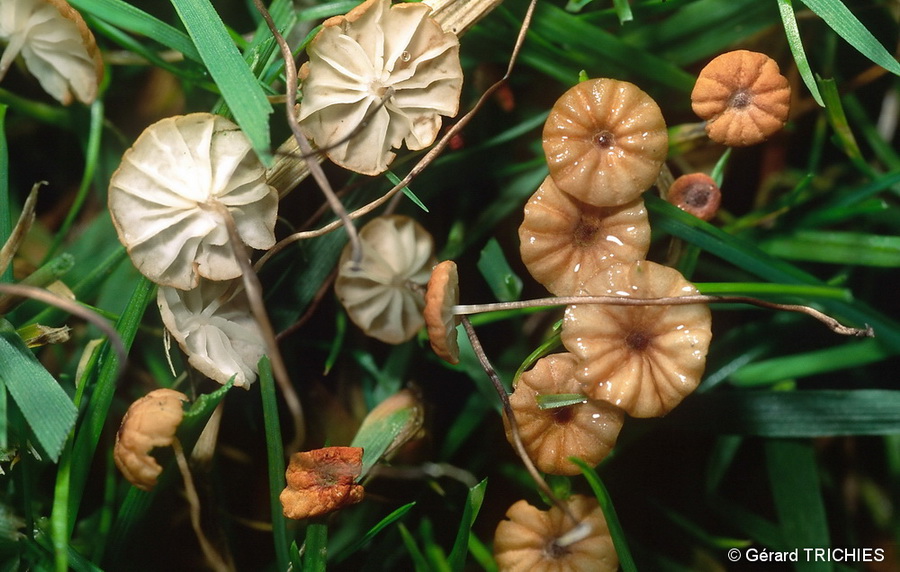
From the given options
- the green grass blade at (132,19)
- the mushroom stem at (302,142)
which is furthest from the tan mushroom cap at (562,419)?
the green grass blade at (132,19)

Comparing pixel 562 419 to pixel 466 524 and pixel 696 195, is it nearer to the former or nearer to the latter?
pixel 466 524

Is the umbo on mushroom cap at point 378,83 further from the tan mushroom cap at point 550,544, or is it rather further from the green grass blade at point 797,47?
the tan mushroom cap at point 550,544

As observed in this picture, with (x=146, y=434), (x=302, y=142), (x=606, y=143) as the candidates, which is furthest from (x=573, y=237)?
(x=146, y=434)

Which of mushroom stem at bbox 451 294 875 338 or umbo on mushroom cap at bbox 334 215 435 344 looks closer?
mushroom stem at bbox 451 294 875 338

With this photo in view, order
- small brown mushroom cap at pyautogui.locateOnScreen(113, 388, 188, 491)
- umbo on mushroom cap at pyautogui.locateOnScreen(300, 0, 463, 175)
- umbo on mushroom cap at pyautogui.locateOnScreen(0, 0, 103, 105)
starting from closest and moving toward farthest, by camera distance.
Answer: small brown mushroom cap at pyautogui.locateOnScreen(113, 388, 188, 491) < umbo on mushroom cap at pyautogui.locateOnScreen(300, 0, 463, 175) < umbo on mushroom cap at pyautogui.locateOnScreen(0, 0, 103, 105)

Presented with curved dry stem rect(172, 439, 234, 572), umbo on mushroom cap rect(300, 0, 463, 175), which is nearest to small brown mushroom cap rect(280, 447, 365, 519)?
curved dry stem rect(172, 439, 234, 572)

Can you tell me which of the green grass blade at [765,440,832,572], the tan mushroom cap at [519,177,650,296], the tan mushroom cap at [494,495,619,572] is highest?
the tan mushroom cap at [519,177,650,296]

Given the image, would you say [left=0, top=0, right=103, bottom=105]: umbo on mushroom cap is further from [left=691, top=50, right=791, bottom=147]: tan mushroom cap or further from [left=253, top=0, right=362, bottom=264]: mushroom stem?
[left=691, top=50, right=791, bottom=147]: tan mushroom cap
